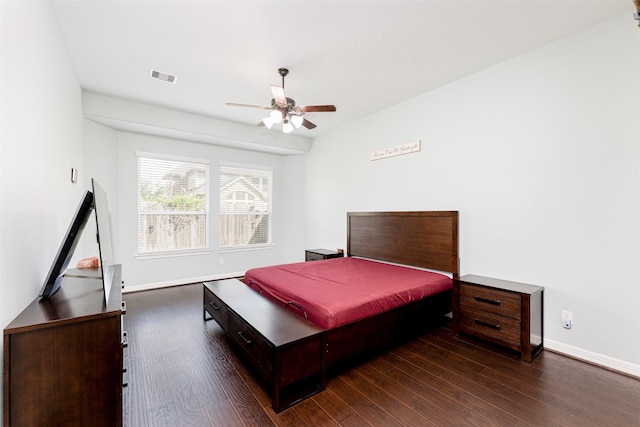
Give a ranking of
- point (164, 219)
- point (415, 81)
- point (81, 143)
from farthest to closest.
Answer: point (164, 219) < point (81, 143) < point (415, 81)

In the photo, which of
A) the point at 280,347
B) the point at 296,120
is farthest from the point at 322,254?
the point at 280,347

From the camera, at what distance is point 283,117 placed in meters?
3.05

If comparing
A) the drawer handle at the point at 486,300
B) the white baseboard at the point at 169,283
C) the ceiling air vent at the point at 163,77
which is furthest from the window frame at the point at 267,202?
the drawer handle at the point at 486,300

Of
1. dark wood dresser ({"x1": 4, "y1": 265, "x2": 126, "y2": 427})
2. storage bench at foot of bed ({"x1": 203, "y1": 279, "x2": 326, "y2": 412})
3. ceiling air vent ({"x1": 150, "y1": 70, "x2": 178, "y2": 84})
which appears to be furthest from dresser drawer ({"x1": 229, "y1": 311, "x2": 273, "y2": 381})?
ceiling air vent ({"x1": 150, "y1": 70, "x2": 178, "y2": 84})

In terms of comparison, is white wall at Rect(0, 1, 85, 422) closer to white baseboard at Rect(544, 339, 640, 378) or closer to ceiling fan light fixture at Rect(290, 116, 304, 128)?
ceiling fan light fixture at Rect(290, 116, 304, 128)

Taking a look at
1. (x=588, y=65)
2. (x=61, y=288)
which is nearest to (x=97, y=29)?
(x=61, y=288)

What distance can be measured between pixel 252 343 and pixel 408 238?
2.46 m

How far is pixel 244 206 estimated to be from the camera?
5.68 meters

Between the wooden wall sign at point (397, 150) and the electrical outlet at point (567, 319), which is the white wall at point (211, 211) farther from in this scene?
the electrical outlet at point (567, 319)

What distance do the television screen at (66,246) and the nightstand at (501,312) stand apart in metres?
3.22

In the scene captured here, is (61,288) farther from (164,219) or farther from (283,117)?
(164,219)

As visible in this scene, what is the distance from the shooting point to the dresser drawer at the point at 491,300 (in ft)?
8.01

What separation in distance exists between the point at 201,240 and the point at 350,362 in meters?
3.83

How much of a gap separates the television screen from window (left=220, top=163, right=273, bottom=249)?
3.62 meters
